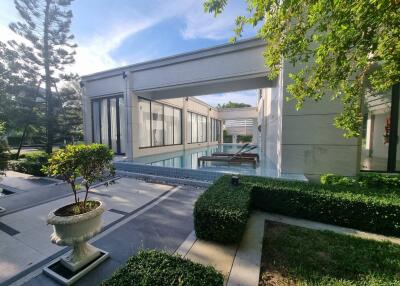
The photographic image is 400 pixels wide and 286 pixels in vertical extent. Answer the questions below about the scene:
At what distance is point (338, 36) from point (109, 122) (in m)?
12.0

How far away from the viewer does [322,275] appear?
7.34 ft

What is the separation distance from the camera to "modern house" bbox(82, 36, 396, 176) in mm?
5719

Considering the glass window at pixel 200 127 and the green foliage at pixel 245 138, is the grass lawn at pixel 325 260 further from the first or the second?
the green foliage at pixel 245 138

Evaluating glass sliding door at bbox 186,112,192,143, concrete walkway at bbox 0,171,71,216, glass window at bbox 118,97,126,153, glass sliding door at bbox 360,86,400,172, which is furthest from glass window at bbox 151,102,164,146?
glass sliding door at bbox 360,86,400,172

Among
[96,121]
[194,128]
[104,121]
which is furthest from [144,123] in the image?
[194,128]

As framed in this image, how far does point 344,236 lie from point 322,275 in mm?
1380

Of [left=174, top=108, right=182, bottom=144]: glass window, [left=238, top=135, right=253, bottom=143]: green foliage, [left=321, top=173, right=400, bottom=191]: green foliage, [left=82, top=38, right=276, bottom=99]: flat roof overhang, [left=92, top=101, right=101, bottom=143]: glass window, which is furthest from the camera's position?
[left=238, top=135, right=253, bottom=143]: green foliage

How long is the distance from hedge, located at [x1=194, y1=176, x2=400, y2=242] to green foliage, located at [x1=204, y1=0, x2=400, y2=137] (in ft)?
4.48

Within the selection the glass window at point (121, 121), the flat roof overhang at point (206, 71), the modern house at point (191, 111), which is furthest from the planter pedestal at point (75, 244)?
the glass window at point (121, 121)

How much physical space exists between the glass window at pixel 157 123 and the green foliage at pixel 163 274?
1098cm

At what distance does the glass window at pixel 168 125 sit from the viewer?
13.5 metres

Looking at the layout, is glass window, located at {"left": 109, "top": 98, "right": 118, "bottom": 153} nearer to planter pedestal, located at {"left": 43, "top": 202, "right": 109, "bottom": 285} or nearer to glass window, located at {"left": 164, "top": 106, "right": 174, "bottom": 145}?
glass window, located at {"left": 164, "top": 106, "right": 174, "bottom": 145}

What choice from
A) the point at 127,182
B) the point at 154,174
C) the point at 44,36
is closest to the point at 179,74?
the point at 154,174

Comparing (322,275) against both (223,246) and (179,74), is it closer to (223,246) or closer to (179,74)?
(223,246)
